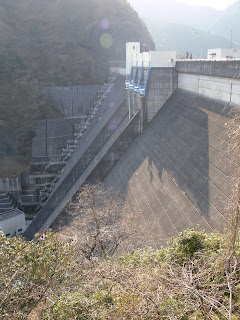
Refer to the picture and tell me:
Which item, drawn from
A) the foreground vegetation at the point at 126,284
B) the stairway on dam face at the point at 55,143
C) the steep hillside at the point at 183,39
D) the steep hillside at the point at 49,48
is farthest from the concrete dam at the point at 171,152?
the steep hillside at the point at 183,39

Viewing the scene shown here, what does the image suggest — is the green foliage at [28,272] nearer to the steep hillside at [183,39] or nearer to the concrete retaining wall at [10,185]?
the concrete retaining wall at [10,185]

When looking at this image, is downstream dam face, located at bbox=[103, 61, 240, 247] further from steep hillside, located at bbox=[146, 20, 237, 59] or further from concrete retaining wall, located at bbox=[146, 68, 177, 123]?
steep hillside, located at bbox=[146, 20, 237, 59]

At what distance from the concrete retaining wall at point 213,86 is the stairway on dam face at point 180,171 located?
0.25 m

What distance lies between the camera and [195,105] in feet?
40.4

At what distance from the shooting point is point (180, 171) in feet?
33.5

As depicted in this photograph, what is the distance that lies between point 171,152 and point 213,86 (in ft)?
8.91

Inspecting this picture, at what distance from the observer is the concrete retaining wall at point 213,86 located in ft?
31.6

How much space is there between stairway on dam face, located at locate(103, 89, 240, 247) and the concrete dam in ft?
0.10

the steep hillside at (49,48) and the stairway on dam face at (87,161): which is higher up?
the steep hillside at (49,48)

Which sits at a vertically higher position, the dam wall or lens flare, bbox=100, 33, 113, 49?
lens flare, bbox=100, 33, 113, 49

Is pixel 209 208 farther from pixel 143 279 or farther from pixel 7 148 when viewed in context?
pixel 7 148

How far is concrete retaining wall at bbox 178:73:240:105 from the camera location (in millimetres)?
9629

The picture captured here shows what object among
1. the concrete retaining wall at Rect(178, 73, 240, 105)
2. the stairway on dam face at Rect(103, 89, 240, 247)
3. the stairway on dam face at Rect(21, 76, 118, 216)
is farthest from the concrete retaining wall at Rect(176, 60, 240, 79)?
the stairway on dam face at Rect(21, 76, 118, 216)

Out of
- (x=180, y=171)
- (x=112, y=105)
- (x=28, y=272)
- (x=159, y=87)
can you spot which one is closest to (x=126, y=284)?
(x=28, y=272)
